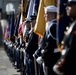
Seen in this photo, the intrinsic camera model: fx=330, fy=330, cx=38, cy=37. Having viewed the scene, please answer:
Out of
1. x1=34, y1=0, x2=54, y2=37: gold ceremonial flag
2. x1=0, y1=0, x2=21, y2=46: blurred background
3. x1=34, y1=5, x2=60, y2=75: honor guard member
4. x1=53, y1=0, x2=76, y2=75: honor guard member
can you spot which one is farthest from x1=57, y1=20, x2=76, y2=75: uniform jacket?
x1=0, y1=0, x2=21, y2=46: blurred background

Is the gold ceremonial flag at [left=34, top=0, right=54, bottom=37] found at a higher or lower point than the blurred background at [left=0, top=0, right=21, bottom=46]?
Answer: higher

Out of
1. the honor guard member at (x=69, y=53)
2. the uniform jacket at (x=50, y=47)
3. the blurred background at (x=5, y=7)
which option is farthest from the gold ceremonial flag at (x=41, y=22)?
the blurred background at (x=5, y=7)

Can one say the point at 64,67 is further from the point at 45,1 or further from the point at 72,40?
the point at 45,1

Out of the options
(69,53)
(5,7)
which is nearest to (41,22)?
(69,53)

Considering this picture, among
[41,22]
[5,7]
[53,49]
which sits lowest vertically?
[5,7]

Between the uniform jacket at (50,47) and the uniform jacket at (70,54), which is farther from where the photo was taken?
the uniform jacket at (50,47)

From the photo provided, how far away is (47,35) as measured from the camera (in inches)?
209

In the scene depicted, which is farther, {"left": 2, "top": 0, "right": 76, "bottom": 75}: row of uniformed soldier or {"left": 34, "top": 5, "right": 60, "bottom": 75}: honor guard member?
{"left": 34, "top": 5, "right": 60, "bottom": 75}: honor guard member

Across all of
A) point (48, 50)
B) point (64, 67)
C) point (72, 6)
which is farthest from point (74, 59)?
point (48, 50)

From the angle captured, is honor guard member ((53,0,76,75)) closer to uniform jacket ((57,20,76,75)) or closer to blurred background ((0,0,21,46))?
uniform jacket ((57,20,76,75))

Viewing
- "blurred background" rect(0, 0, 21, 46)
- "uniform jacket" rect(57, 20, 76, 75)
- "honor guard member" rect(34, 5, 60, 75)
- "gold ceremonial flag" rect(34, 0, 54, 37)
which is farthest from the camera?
"blurred background" rect(0, 0, 21, 46)

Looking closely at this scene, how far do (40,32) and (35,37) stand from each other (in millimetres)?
648

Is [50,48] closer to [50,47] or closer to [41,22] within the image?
[50,47]

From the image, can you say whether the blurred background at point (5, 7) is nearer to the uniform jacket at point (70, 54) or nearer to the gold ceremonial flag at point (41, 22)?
the gold ceremonial flag at point (41, 22)
